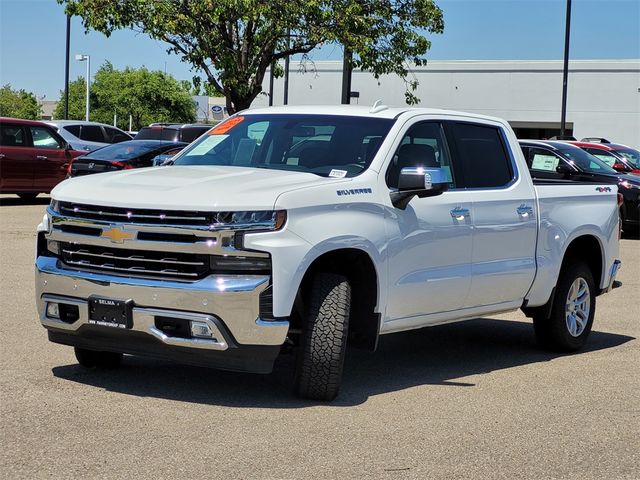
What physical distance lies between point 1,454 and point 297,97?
5434cm

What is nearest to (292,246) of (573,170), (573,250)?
(573,250)

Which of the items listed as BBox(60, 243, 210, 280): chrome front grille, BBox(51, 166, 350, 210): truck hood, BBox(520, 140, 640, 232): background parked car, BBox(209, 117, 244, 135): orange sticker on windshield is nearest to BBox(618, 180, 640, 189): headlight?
BBox(520, 140, 640, 232): background parked car

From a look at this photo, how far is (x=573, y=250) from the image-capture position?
9406mm

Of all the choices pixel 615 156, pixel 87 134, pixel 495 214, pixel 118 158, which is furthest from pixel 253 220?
pixel 87 134

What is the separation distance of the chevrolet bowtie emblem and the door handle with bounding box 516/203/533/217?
3234mm

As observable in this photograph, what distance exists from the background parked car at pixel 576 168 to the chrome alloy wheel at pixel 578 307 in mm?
9865

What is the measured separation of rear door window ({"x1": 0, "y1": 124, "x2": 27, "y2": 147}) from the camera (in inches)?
880

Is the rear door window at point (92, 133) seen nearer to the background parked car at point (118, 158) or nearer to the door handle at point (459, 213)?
the background parked car at point (118, 158)

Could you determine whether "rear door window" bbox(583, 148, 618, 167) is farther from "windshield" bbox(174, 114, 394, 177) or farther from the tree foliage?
the tree foliage

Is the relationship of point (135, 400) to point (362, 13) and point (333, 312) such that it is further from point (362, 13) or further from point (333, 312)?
point (362, 13)

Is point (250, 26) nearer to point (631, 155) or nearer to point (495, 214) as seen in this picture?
point (631, 155)

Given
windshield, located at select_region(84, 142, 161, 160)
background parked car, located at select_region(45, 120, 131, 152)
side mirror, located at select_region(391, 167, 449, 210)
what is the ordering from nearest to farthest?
1. side mirror, located at select_region(391, 167, 449, 210)
2. windshield, located at select_region(84, 142, 161, 160)
3. background parked car, located at select_region(45, 120, 131, 152)

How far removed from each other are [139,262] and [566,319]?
4054mm

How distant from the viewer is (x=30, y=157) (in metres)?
22.5
